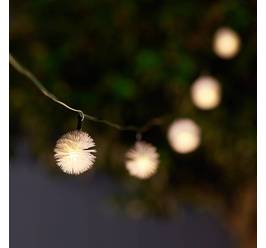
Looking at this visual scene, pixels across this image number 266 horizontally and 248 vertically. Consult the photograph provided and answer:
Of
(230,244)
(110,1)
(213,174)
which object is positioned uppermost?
(110,1)

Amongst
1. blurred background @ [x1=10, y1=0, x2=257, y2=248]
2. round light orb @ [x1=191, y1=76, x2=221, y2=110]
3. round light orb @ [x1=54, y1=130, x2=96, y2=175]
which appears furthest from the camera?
blurred background @ [x1=10, y1=0, x2=257, y2=248]

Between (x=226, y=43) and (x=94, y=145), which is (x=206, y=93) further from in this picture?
(x=94, y=145)

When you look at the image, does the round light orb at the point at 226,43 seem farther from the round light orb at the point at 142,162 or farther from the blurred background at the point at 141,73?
the round light orb at the point at 142,162

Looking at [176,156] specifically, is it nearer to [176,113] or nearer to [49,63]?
[176,113]

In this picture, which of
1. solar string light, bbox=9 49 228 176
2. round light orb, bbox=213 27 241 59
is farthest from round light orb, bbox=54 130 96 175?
round light orb, bbox=213 27 241 59

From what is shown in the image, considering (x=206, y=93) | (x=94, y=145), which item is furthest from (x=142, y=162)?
(x=206, y=93)

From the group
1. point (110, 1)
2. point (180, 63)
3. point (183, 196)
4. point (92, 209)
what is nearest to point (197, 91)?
point (180, 63)

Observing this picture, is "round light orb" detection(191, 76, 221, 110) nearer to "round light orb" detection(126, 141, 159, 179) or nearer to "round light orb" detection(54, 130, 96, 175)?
"round light orb" detection(126, 141, 159, 179)
